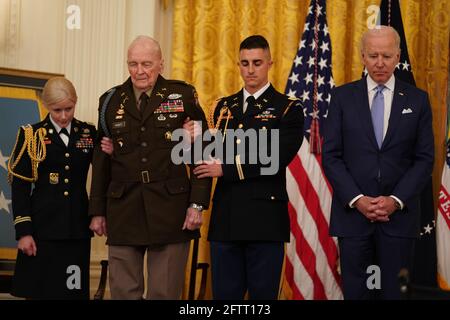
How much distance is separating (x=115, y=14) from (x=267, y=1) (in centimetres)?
119

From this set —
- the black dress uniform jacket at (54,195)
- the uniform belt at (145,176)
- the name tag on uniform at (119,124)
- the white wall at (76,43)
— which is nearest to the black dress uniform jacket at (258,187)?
the uniform belt at (145,176)

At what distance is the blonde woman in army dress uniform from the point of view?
3914mm

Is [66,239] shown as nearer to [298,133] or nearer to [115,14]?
[298,133]

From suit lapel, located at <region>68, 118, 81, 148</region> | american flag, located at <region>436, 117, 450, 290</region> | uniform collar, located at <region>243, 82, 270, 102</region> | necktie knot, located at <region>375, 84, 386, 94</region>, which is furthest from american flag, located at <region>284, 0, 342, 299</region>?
suit lapel, located at <region>68, 118, 81, 148</region>

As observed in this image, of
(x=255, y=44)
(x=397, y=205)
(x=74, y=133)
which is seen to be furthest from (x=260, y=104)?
(x=74, y=133)

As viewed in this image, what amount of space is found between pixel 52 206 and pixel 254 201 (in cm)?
110

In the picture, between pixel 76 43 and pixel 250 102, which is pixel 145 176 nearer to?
pixel 250 102

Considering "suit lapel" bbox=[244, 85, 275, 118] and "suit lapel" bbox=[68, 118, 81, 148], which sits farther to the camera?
"suit lapel" bbox=[68, 118, 81, 148]

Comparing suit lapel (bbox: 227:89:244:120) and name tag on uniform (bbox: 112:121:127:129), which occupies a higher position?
suit lapel (bbox: 227:89:244:120)

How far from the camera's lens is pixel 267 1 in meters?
5.75

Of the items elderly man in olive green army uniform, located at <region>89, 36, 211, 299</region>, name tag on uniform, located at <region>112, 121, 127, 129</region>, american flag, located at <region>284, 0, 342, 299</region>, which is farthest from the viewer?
american flag, located at <region>284, 0, 342, 299</region>

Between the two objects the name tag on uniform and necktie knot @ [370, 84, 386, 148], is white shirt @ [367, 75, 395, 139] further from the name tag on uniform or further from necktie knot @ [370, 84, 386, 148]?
the name tag on uniform

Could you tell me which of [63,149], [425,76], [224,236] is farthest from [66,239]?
[425,76]

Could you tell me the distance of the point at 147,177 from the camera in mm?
3676
